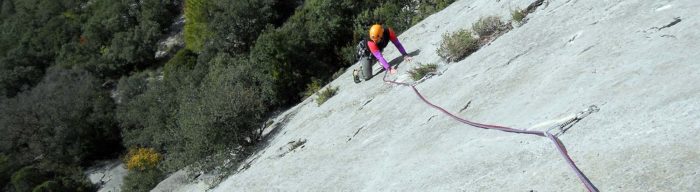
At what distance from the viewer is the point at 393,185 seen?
7.11 m

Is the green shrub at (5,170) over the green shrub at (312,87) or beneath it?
over

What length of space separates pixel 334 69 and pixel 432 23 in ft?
48.5

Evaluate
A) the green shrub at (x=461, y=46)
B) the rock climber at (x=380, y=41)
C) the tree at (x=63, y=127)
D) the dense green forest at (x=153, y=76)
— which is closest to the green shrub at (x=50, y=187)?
the dense green forest at (x=153, y=76)

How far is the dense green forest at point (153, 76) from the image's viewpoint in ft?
58.6

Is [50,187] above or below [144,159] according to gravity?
above

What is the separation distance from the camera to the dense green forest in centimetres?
1786

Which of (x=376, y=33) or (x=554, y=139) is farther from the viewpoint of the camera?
(x=376, y=33)

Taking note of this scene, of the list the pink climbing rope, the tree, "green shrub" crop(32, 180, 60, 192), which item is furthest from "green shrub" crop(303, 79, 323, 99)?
the tree

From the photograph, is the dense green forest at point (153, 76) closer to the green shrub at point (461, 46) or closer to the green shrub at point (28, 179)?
the green shrub at point (28, 179)

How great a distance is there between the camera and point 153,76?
53312mm

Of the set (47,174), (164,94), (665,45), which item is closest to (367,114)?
(665,45)

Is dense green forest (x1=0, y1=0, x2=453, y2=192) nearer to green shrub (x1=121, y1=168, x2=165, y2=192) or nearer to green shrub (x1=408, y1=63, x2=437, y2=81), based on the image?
green shrub (x1=121, y1=168, x2=165, y2=192)

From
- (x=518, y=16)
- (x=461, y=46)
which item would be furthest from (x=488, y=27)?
(x=461, y=46)

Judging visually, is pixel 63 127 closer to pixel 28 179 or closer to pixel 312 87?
pixel 28 179
